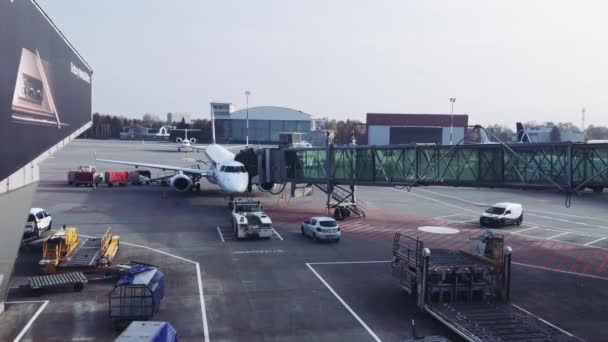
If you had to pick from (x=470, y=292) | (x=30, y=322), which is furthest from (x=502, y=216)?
(x=30, y=322)

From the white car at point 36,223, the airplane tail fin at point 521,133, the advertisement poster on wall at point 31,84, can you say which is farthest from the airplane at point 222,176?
the airplane tail fin at point 521,133

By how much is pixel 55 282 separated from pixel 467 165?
2468cm

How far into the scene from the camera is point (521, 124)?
89.6 metres

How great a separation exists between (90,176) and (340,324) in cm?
5419

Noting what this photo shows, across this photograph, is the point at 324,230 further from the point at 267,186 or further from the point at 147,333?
the point at 267,186

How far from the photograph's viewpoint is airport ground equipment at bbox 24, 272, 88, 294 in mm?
25750

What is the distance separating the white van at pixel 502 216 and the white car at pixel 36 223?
3563 centimetres

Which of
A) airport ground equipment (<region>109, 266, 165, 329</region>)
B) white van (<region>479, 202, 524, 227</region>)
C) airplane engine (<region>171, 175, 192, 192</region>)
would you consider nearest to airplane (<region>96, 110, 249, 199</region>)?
airplane engine (<region>171, 175, 192, 192</region>)

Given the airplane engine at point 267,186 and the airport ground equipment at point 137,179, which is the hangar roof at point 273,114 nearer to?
the airport ground equipment at point 137,179

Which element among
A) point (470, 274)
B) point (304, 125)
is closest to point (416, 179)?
point (470, 274)

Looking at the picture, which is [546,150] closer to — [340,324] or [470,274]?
[470,274]

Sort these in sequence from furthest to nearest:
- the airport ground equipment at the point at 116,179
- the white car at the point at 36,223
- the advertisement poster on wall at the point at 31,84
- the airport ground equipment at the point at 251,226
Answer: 1. the airport ground equipment at the point at 116,179
2. the airport ground equipment at the point at 251,226
3. the white car at the point at 36,223
4. the advertisement poster on wall at the point at 31,84

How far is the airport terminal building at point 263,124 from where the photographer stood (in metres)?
179

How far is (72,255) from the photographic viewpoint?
3058 centimetres
